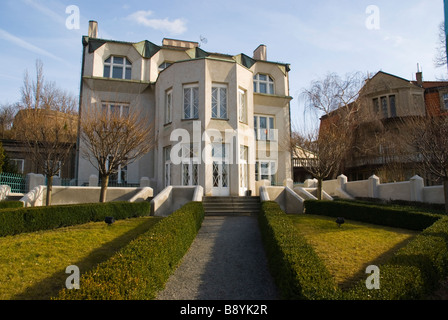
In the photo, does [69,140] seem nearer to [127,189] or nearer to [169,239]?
[127,189]

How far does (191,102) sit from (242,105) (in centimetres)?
311

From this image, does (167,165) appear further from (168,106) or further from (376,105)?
(376,105)

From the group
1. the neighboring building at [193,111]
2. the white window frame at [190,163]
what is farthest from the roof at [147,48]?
the white window frame at [190,163]

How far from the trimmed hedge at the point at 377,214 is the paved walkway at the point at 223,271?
4.54 metres

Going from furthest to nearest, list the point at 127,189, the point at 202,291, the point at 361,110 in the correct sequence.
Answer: the point at 361,110 < the point at 127,189 < the point at 202,291

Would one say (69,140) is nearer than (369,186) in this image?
Yes

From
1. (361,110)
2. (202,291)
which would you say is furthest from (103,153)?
(361,110)

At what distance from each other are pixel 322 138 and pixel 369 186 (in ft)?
17.6

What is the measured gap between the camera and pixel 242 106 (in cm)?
1877

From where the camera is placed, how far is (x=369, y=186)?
63.3 feet

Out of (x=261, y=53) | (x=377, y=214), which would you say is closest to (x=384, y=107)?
(x=261, y=53)

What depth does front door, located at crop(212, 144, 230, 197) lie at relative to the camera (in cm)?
1709

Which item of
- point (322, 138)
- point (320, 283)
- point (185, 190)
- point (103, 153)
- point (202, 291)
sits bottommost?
point (202, 291)

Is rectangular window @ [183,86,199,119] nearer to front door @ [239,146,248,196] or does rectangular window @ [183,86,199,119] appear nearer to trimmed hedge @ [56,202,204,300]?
front door @ [239,146,248,196]
